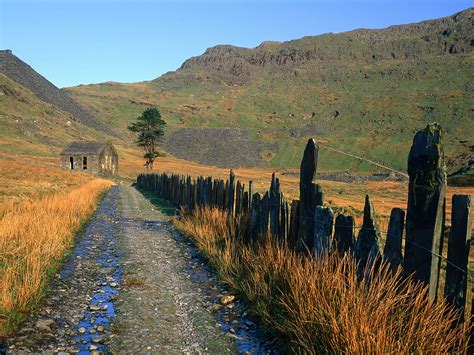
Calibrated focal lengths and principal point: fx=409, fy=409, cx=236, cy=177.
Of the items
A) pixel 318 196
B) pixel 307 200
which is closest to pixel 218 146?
pixel 307 200

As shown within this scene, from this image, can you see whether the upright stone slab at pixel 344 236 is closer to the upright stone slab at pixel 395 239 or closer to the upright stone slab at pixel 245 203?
the upright stone slab at pixel 395 239

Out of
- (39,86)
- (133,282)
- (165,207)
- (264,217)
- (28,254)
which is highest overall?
(39,86)

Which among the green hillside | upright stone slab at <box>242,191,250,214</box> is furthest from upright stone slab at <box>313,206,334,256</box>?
the green hillside

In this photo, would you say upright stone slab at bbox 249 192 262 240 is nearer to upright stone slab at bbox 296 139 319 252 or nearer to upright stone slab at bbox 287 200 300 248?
upright stone slab at bbox 287 200 300 248

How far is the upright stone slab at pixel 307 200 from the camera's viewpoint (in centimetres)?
544

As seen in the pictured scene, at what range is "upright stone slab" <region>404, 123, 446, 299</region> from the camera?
11.3 feet

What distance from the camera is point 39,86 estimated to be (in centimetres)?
11031

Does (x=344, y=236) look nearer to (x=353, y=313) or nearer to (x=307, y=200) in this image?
(x=307, y=200)

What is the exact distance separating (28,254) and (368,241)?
4783 millimetres

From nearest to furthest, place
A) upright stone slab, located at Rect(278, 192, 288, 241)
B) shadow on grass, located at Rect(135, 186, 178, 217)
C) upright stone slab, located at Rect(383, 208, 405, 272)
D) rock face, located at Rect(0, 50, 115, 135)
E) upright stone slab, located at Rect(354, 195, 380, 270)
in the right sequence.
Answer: upright stone slab, located at Rect(383, 208, 405, 272), upright stone slab, located at Rect(354, 195, 380, 270), upright stone slab, located at Rect(278, 192, 288, 241), shadow on grass, located at Rect(135, 186, 178, 217), rock face, located at Rect(0, 50, 115, 135)

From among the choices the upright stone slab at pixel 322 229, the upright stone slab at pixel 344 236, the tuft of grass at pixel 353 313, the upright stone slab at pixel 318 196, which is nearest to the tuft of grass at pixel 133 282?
the tuft of grass at pixel 353 313

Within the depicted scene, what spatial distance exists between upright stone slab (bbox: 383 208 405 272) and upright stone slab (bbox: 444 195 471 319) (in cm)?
49

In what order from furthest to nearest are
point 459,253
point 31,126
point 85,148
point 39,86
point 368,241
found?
1. point 39,86
2. point 31,126
3. point 85,148
4. point 368,241
5. point 459,253

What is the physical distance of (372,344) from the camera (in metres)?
3.05
